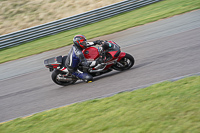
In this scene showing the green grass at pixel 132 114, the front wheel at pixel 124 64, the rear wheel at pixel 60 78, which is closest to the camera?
the green grass at pixel 132 114

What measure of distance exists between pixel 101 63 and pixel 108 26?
826 cm

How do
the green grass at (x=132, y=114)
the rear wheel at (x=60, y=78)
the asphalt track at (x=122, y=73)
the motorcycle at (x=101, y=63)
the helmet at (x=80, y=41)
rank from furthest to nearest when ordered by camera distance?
the rear wheel at (x=60, y=78)
the motorcycle at (x=101, y=63)
the helmet at (x=80, y=41)
the asphalt track at (x=122, y=73)
the green grass at (x=132, y=114)

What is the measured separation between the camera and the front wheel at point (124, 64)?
8.83 metres

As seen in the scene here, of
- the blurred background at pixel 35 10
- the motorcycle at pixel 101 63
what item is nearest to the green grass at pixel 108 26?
the blurred background at pixel 35 10

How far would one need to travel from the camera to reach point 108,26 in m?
16.6

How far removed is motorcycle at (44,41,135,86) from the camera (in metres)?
8.63

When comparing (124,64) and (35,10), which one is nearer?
(124,64)

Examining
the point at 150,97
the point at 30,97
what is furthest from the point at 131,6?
the point at 150,97

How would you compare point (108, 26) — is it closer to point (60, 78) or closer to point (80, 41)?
point (60, 78)

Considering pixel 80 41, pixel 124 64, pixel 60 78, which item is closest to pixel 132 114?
pixel 124 64

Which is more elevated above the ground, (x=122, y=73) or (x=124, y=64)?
(x=124, y=64)

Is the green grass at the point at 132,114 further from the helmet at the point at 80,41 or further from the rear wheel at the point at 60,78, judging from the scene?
the helmet at the point at 80,41

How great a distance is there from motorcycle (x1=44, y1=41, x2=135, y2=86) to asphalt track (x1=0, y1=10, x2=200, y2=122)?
0.29 metres

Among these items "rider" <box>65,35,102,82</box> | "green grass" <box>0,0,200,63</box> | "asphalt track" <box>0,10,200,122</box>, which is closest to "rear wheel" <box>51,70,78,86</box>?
"asphalt track" <box>0,10,200,122</box>
